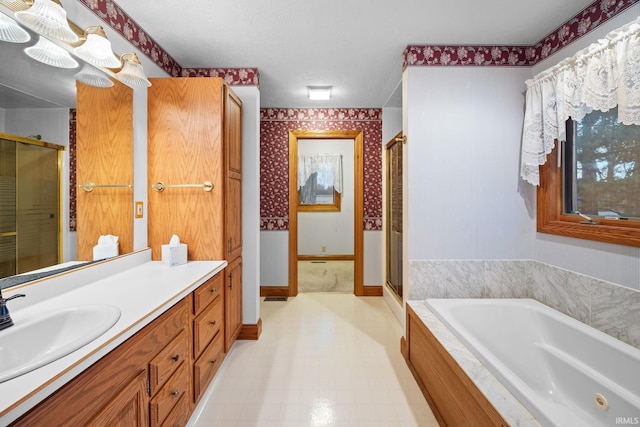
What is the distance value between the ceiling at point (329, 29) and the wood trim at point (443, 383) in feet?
6.51

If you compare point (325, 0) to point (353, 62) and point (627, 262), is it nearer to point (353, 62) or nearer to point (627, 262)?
point (353, 62)

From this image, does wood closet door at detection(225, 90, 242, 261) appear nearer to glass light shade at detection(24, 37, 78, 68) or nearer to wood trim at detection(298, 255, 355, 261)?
glass light shade at detection(24, 37, 78, 68)

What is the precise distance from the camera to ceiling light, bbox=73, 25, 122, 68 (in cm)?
142

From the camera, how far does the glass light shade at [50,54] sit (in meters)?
1.22

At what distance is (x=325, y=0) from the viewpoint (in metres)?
1.64

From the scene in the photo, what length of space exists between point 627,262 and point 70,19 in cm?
318

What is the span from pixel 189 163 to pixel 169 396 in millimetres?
1416

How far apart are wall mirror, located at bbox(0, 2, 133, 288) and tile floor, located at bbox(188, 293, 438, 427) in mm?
1191

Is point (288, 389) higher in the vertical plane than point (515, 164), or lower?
lower

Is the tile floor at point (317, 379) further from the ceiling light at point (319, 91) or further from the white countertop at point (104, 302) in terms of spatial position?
the ceiling light at point (319, 91)

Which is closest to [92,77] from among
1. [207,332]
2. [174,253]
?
→ [174,253]

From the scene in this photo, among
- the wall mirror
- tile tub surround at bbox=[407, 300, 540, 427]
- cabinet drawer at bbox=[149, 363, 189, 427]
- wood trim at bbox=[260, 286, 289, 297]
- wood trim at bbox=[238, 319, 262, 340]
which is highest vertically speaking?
the wall mirror

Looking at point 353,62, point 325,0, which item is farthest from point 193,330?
point 353,62

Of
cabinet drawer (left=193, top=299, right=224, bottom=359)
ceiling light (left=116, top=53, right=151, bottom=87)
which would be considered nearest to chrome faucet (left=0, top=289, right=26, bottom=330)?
cabinet drawer (left=193, top=299, right=224, bottom=359)
